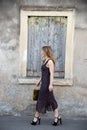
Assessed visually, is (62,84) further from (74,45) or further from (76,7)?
(76,7)

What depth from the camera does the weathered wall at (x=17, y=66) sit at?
10320 millimetres

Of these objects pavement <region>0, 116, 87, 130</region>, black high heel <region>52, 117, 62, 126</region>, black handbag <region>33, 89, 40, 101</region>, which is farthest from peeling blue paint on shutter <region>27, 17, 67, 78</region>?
black high heel <region>52, 117, 62, 126</region>

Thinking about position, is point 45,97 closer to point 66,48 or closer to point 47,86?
point 47,86

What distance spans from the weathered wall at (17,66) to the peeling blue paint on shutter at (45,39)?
324 millimetres

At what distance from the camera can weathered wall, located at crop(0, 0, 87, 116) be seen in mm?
10320

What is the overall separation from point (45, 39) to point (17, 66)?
0.91 metres

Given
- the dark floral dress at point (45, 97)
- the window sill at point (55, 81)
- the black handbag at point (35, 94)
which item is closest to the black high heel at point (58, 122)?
the dark floral dress at point (45, 97)

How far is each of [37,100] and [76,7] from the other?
233 cm

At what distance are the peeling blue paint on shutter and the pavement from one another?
1.07 meters

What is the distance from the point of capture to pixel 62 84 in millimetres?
10445

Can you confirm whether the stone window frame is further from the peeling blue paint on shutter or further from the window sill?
the peeling blue paint on shutter

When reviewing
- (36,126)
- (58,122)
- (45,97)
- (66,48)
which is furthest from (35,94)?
(66,48)

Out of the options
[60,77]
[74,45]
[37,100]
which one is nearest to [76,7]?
[74,45]

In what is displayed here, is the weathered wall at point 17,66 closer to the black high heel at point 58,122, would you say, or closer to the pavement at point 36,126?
the pavement at point 36,126
